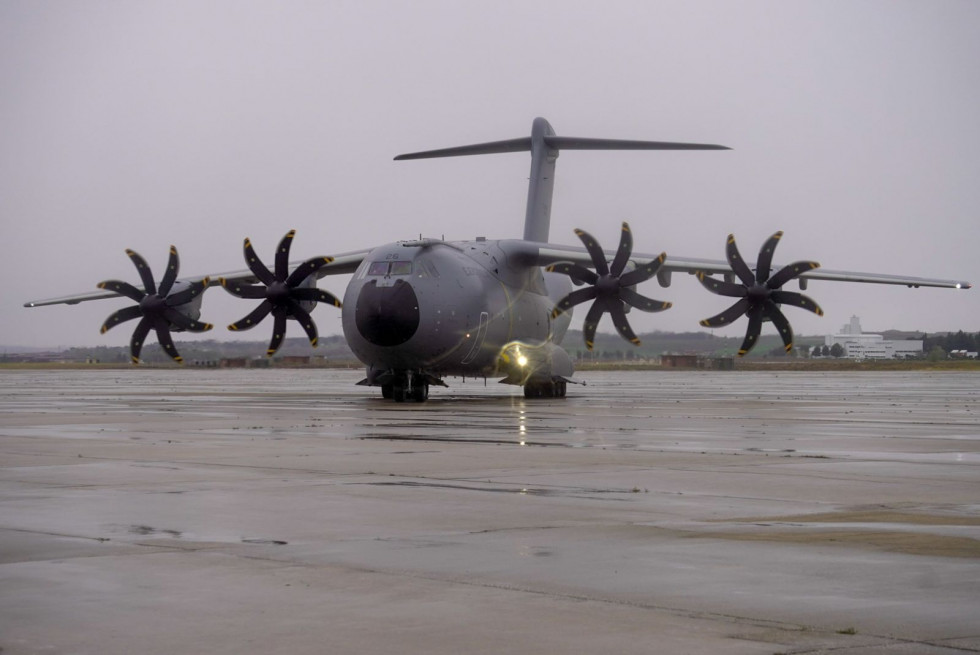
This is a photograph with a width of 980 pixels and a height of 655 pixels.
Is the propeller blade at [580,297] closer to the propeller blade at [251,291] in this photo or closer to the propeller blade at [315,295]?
the propeller blade at [315,295]

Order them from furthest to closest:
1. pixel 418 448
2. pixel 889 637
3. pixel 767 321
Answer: pixel 767 321, pixel 418 448, pixel 889 637

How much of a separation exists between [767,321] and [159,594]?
31.5 meters

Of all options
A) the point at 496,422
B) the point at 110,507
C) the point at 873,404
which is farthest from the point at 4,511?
the point at 873,404

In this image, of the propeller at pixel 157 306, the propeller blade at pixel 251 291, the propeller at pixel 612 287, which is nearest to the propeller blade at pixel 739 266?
the propeller at pixel 612 287

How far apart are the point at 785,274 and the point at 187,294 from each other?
59.8 feet

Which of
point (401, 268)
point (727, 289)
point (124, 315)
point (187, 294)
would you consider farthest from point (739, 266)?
point (124, 315)

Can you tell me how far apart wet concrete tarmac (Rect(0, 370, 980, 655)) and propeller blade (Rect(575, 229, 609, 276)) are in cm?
1649

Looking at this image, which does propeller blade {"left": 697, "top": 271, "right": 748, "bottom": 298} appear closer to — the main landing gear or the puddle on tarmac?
the main landing gear

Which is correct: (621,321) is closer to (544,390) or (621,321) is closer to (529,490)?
(544,390)

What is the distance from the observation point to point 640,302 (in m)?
34.4

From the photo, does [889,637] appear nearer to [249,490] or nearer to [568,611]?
[568,611]

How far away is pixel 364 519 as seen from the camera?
9.99 m

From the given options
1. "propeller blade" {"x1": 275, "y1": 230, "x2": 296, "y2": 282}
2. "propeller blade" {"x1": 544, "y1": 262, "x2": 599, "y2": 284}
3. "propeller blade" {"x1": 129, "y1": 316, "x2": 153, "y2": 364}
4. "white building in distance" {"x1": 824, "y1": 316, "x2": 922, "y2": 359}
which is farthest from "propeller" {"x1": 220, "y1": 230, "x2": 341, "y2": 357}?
"white building in distance" {"x1": 824, "y1": 316, "x2": 922, "y2": 359}

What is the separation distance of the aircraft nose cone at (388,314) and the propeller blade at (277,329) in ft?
15.3
